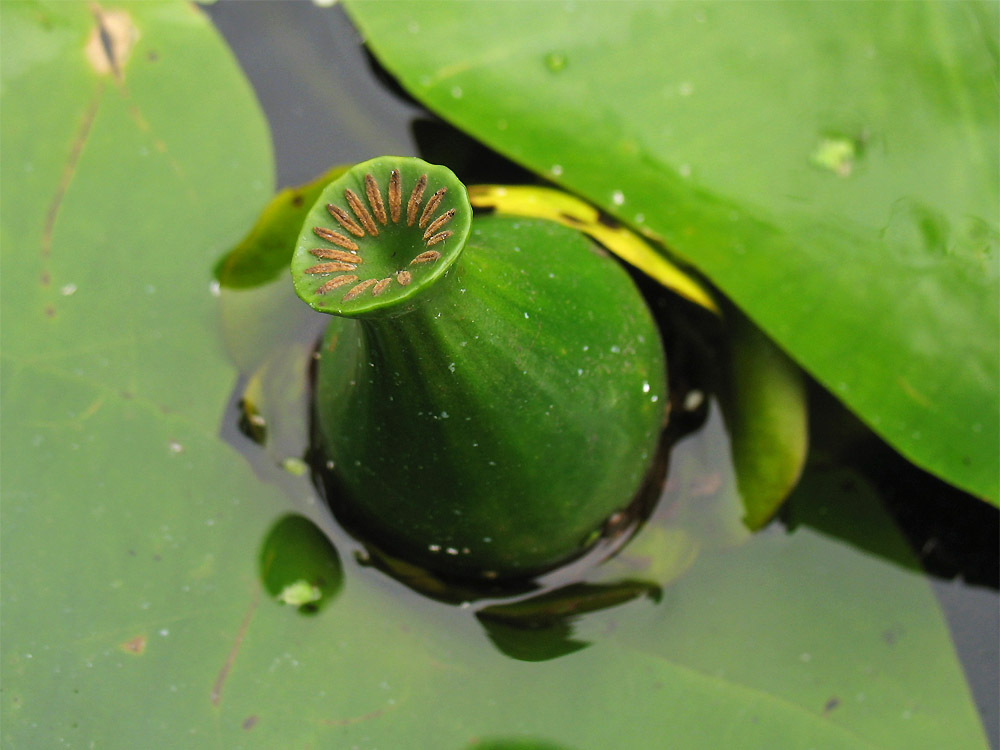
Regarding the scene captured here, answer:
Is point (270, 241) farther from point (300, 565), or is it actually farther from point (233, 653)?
point (233, 653)

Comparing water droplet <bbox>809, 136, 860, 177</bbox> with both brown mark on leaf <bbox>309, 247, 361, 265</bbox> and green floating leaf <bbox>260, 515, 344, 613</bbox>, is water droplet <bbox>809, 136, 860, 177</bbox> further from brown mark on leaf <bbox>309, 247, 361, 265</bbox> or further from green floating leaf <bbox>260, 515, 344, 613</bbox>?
green floating leaf <bbox>260, 515, 344, 613</bbox>

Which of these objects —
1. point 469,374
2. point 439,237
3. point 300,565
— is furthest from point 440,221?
point 300,565

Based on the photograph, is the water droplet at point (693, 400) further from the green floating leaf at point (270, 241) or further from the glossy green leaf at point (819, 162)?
the green floating leaf at point (270, 241)

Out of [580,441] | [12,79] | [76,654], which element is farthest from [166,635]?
[12,79]

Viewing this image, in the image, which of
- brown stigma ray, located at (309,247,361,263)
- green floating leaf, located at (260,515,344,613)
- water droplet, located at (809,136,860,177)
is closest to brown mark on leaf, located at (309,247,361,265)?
brown stigma ray, located at (309,247,361,263)

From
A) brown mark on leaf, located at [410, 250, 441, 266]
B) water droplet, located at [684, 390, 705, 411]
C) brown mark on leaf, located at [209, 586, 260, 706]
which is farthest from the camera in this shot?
water droplet, located at [684, 390, 705, 411]
